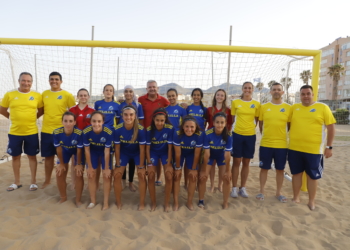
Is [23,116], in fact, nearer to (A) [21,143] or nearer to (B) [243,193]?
(A) [21,143]

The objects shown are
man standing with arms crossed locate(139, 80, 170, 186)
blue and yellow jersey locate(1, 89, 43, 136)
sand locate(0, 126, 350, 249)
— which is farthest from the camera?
man standing with arms crossed locate(139, 80, 170, 186)

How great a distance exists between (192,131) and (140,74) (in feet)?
7.94

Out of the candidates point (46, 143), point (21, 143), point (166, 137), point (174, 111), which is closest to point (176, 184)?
point (166, 137)

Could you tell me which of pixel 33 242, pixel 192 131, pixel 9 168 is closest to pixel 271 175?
pixel 192 131

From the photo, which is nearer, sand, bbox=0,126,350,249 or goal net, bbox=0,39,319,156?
sand, bbox=0,126,350,249

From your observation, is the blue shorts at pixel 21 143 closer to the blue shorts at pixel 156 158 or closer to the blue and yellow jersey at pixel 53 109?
the blue and yellow jersey at pixel 53 109

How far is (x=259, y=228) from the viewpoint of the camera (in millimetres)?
2812

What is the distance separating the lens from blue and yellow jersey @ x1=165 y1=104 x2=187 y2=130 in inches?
149

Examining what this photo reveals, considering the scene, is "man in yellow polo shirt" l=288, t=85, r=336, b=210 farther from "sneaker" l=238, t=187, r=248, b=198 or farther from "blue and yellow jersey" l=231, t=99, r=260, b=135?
"sneaker" l=238, t=187, r=248, b=198

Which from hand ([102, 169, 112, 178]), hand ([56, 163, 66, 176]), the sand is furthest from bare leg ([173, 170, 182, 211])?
hand ([56, 163, 66, 176])

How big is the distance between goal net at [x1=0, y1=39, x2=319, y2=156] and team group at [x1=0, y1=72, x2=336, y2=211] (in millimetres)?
1031

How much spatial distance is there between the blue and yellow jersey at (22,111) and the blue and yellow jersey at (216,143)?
9.72ft

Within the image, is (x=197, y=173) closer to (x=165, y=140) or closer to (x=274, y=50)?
(x=165, y=140)

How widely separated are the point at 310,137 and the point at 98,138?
3133mm
